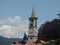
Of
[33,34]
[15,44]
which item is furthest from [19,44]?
[33,34]

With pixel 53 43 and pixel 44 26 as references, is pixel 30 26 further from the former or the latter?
pixel 53 43

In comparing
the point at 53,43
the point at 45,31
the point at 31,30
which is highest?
the point at 31,30

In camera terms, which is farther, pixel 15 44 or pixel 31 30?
pixel 31 30

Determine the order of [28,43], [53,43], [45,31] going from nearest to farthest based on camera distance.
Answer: [53,43]
[28,43]
[45,31]

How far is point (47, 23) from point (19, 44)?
8.08 meters

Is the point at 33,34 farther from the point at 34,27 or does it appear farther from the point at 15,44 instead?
the point at 15,44

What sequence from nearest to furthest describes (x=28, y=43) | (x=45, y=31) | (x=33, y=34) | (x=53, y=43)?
(x=53, y=43)
(x=28, y=43)
(x=45, y=31)
(x=33, y=34)

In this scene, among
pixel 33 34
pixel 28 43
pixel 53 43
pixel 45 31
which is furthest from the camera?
pixel 33 34

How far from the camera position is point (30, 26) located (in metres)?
105

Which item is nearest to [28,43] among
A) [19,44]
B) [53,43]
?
[19,44]

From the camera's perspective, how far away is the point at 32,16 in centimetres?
10962

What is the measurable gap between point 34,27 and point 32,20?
268 centimetres

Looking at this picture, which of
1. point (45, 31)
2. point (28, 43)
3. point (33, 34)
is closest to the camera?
point (28, 43)

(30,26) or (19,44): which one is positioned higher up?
(30,26)
